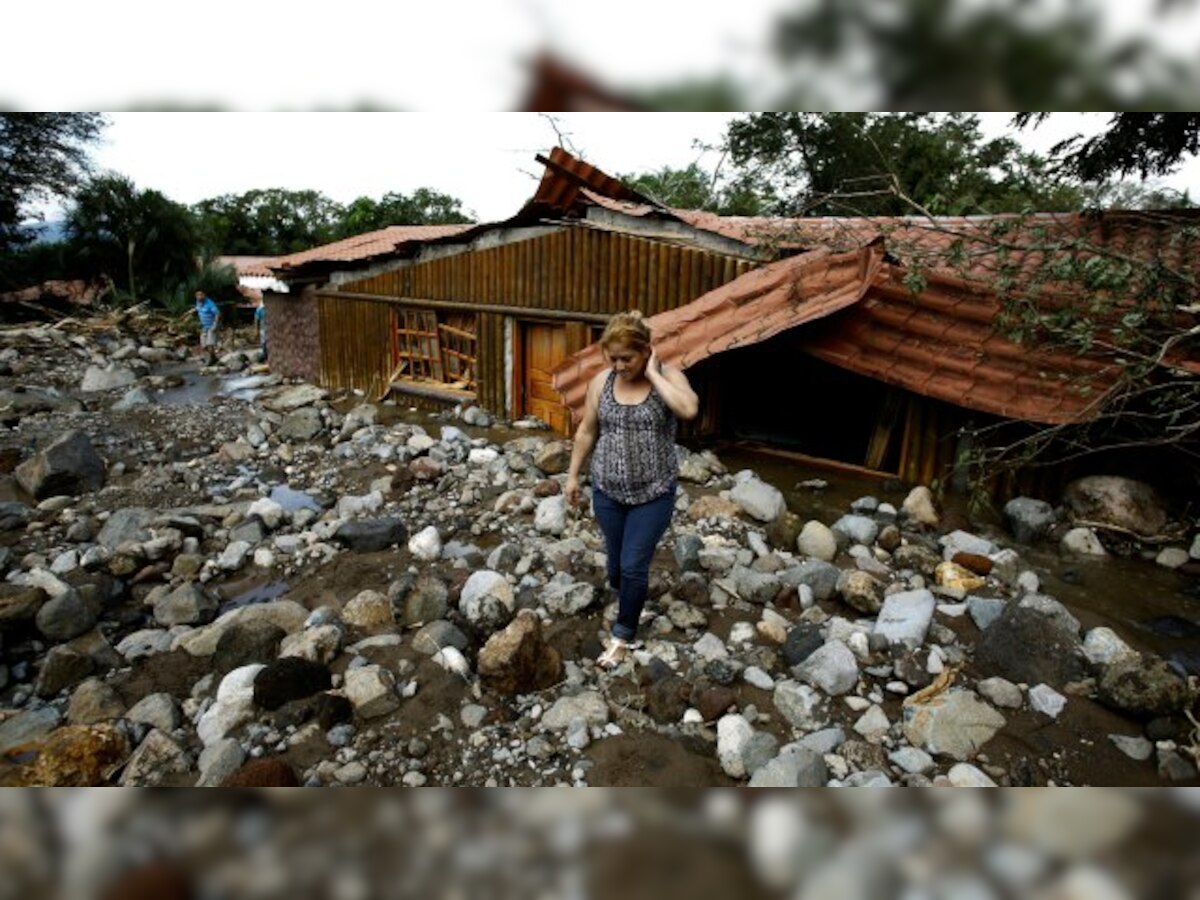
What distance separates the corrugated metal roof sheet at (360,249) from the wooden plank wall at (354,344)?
77 cm

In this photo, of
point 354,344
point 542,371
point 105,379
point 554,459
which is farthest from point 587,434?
point 105,379

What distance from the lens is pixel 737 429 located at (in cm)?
831

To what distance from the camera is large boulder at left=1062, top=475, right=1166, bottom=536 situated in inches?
214

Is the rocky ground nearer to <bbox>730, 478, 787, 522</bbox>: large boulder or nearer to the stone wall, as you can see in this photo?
<bbox>730, 478, 787, 522</bbox>: large boulder

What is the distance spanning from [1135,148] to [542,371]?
23.2ft

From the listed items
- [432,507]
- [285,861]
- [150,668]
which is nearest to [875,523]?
[432,507]

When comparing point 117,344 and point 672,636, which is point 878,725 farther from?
point 117,344

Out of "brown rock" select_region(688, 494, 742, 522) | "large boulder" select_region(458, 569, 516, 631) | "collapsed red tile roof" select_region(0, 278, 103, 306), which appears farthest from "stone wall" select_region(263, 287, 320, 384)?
"large boulder" select_region(458, 569, 516, 631)

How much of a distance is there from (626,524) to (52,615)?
4081 millimetres

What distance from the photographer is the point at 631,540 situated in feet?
11.3

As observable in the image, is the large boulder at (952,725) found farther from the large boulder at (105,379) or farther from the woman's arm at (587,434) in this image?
the large boulder at (105,379)

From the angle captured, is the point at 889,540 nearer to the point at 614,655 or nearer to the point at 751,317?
the point at 751,317

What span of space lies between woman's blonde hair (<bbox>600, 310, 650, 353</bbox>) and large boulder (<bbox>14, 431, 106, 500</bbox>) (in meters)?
7.27

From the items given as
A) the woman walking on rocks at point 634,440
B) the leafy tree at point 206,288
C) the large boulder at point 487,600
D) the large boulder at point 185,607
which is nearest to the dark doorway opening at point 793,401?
the large boulder at point 487,600
